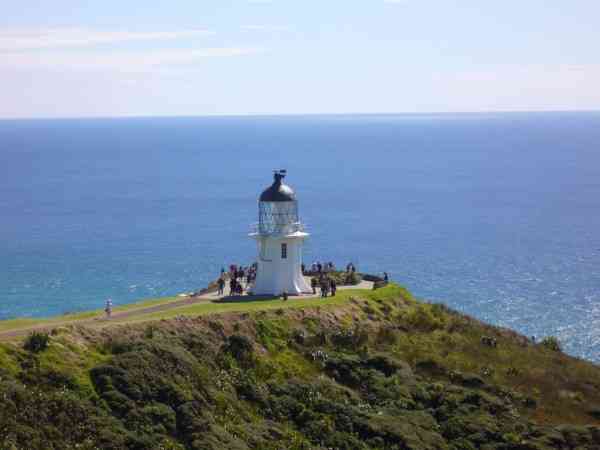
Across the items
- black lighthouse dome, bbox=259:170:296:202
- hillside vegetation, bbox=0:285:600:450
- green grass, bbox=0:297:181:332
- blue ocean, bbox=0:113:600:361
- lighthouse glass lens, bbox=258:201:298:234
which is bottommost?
blue ocean, bbox=0:113:600:361

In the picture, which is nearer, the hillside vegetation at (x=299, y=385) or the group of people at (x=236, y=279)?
the hillside vegetation at (x=299, y=385)

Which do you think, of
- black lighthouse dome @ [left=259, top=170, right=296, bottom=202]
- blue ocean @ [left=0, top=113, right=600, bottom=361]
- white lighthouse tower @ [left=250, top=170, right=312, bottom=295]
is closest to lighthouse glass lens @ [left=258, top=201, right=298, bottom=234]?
white lighthouse tower @ [left=250, top=170, right=312, bottom=295]

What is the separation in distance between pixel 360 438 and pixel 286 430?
9.38 feet

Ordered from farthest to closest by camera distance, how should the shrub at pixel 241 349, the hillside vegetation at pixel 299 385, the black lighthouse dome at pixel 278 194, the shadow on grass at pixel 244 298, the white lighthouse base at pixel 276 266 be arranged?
the black lighthouse dome at pixel 278 194, the white lighthouse base at pixel 276 266, the shadow on grass at pixel 244 298, the shrub at pixel 241 349, the hillside vegetation at pixel 299 385

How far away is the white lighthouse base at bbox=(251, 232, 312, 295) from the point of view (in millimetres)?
45125

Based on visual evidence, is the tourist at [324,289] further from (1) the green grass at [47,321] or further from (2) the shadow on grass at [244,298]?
(1) the green grass at [47,321]

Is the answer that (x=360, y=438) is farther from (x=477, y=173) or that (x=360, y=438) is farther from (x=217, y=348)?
(x=477, y=173)

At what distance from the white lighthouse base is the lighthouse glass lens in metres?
0.54

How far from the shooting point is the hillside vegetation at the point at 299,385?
2788 cm

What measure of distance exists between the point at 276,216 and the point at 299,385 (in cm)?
1315

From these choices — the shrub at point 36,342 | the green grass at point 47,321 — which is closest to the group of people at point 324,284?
the green grass at point 47,321

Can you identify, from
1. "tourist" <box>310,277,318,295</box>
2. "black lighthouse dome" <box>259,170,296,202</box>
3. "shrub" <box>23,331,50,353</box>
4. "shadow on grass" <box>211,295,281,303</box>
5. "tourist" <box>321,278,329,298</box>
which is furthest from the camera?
"tourist" <box>310,277,318,295</box>

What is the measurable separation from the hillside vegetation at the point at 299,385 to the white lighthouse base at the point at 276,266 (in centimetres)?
294

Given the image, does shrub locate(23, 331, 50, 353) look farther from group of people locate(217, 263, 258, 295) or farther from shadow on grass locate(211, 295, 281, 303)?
group of people locate(217, 263, 258, 295)
